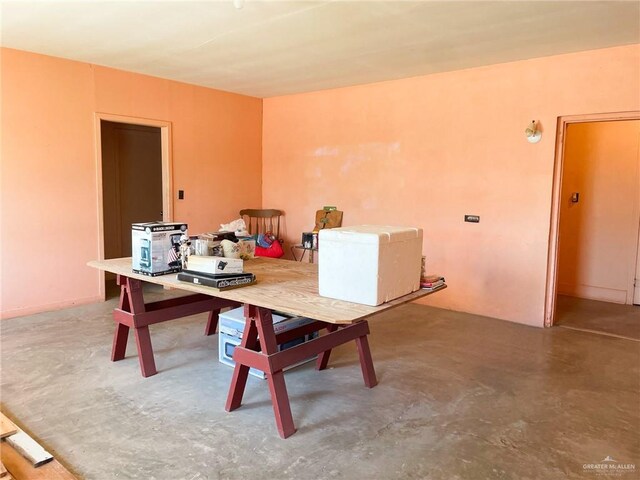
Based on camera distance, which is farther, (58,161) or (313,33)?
(58,161)

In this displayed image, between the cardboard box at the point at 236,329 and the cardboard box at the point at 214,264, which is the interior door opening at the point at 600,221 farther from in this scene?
the cardboard box at the point at 214,264

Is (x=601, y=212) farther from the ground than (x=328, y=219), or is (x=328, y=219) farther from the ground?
(x=601, y=212)

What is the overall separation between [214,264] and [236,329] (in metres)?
0.81

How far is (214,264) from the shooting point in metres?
2.63

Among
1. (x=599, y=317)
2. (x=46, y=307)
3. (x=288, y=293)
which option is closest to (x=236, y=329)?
(x=288, y=293)

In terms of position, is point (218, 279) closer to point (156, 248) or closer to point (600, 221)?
point (156, 248)

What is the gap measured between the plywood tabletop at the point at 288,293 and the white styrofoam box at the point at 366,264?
0.05m

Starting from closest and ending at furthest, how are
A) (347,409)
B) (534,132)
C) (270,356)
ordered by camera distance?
(270,356)
(347,409)
(534,132)

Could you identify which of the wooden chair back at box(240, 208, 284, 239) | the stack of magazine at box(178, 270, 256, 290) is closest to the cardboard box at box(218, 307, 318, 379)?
the stack of magazine at box(178, 270, 256, 290)

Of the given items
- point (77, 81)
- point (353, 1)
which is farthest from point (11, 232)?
point (353, 1)

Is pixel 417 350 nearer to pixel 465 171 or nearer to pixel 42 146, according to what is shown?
pixel 465 171

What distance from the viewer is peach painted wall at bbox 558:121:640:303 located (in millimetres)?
5422

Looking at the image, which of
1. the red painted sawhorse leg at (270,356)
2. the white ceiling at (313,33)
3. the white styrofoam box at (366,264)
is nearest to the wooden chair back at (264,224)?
the white ceiling at (313,33)

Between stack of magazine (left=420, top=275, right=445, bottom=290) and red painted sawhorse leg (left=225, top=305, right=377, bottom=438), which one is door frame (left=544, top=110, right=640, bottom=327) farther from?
red painted sawhorse leg (left=225, top=305, right=377, bottom=438)
